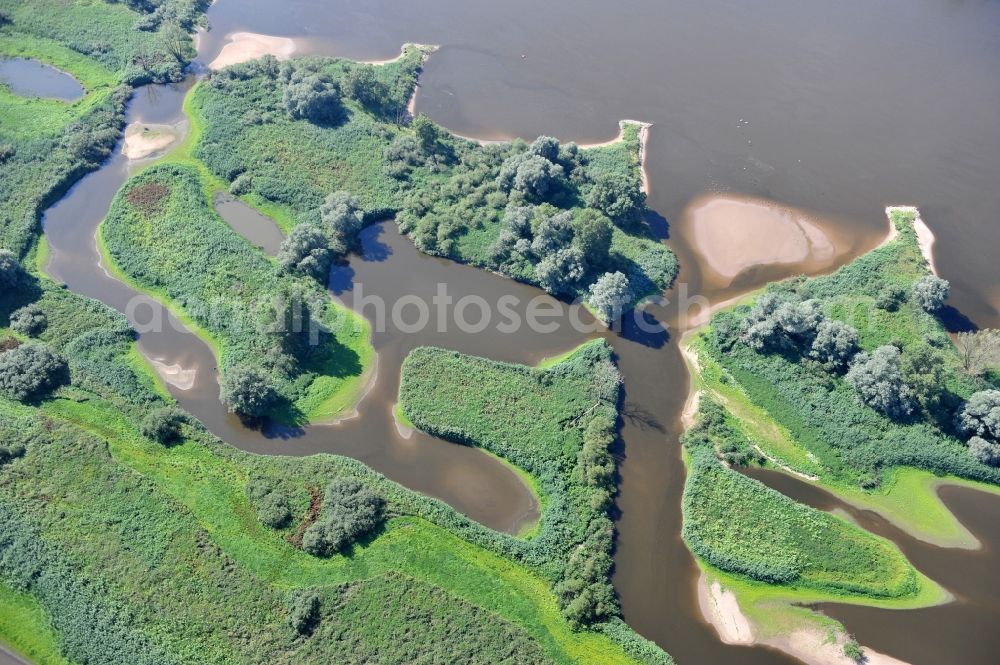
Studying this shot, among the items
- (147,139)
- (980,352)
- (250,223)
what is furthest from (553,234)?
(147,139)

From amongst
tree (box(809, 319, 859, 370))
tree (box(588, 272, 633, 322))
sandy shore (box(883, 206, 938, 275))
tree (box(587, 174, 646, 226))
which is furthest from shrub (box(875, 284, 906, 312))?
tree (box(587, 174, 646, 226))

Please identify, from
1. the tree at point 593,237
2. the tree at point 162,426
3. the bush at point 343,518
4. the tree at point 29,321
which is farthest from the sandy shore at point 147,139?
the bush at point 343,518

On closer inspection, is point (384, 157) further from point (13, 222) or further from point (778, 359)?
point (778, 359)

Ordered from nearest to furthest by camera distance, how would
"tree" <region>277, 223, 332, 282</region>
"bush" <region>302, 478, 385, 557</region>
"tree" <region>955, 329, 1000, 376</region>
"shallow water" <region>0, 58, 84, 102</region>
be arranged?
"bush" <region>302, 478, 385, 557</region>, "tree" <region>955, 329, 1000, 376</region>, "tree" <region>277, 223, 332, 282</region>, "shallow water" <region>0, 58, 84, 102</region>

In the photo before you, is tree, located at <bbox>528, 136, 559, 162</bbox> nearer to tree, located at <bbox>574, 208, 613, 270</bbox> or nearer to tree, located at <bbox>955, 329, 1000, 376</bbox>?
tree, located at <bbox>574, 208, 613, 270</bbox>

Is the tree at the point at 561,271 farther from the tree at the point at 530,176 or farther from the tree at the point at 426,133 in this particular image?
the tree at the point at 426,133

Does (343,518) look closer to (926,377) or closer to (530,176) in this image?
(530,176)

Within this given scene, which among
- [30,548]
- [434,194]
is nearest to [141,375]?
[30,548]
